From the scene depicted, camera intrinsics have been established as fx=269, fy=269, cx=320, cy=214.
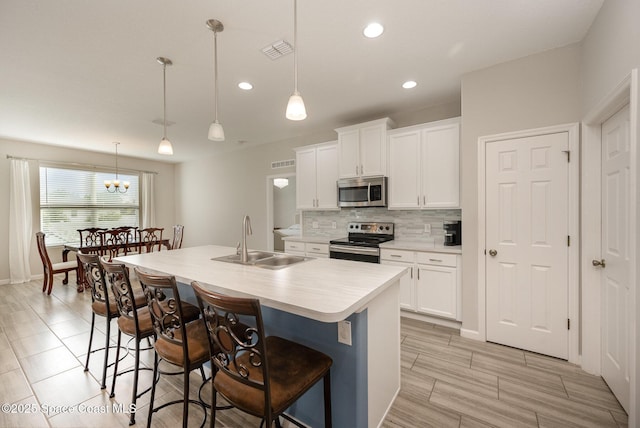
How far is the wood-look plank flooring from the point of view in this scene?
68.8 inches

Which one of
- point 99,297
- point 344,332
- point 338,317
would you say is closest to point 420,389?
point 344,332

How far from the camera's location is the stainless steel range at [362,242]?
11.5 ft

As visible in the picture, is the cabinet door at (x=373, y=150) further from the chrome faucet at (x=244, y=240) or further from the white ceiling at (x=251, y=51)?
the chrome faucet at (x=244, y=240)

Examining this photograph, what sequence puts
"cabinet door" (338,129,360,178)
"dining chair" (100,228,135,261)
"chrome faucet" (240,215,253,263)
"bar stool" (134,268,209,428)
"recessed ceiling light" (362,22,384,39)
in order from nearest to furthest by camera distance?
"bar stool" (134,268,209,428) < "recessed ceiling light" (362,22,384,39) < "chrome faucet" (240,215,253,263) < "cabinet door" (338,129,360,178) < "dining chair" (100,228,135,261)

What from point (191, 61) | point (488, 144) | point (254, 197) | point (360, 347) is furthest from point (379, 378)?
point (254, 197)

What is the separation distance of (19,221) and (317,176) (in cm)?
575

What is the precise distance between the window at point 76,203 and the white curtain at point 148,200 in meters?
0.26

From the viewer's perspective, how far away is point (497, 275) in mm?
2688

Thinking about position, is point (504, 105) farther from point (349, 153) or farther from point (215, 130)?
point (215, 130)

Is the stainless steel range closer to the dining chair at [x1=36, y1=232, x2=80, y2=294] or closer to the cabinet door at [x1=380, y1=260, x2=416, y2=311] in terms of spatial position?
the cabinet door at [x1=380, y1=260, x2=416, y2=311]

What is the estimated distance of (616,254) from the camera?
189cm

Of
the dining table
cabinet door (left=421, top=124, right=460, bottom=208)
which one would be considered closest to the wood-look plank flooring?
cabinet door (left=421, top=124, right=460, bottom=208)

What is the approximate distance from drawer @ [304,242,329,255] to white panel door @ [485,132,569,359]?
81.7 inches

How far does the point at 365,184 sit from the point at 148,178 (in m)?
6.09
